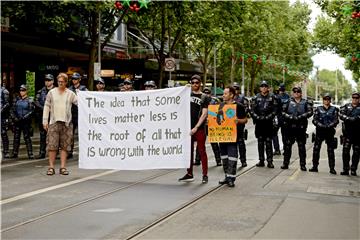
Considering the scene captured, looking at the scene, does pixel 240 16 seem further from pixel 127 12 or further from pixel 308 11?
pixel 308 11

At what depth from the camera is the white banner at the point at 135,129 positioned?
10148mm

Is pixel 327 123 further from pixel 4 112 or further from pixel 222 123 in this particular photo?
pixel 4 112

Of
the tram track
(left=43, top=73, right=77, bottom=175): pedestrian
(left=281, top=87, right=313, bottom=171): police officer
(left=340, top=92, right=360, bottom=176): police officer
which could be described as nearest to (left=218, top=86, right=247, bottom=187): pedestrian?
the tram track

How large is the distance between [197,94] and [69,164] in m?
3.91

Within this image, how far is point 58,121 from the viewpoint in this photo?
10.9 meters

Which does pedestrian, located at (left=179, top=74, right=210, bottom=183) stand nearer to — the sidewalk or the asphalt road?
the asphalt road

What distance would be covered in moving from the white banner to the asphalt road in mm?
399

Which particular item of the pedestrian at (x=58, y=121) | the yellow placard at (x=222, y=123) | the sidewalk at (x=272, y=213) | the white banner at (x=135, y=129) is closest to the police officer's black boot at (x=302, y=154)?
the sidewalk at (x=272, y=213)

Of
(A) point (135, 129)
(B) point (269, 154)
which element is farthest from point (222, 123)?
(B) point (269, 154)

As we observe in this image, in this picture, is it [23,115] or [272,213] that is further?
[23,115]

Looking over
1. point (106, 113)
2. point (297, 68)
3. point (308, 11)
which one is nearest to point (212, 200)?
point (106, 113)

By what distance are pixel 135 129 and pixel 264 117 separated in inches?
138

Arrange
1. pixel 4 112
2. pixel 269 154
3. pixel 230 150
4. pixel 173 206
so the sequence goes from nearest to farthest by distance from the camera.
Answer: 1. pixel 173 206
2. pixel 230 150
3. pixel 269 154
4. pixel 4 112

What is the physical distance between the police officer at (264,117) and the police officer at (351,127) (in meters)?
1.58
